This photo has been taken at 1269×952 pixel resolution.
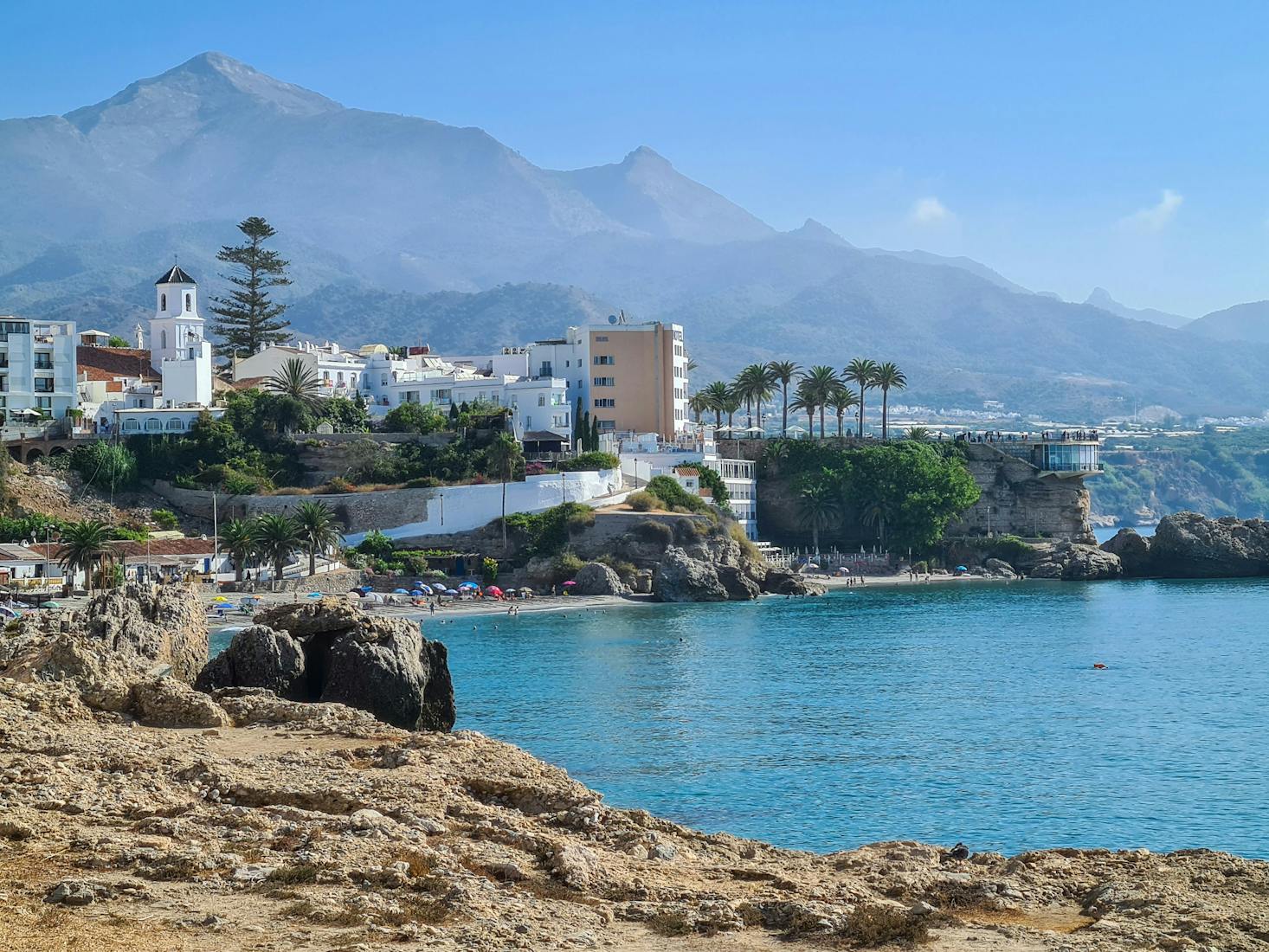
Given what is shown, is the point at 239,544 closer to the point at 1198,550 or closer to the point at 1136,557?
the point at 1136,557

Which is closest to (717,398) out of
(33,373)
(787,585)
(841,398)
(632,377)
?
(841,398)

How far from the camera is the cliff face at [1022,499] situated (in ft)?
324

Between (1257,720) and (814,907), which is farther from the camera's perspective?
(1257,720)

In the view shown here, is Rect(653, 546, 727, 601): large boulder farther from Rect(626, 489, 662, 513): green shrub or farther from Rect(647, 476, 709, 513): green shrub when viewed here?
Rect(647, 476, 709, 513): green shrub

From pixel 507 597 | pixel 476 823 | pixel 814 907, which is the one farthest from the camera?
pixel 507 597

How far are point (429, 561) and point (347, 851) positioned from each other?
58757 mm

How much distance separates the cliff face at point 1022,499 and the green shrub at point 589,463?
27337 millimetres

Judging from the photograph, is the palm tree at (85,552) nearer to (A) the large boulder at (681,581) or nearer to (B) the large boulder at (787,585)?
(A) the large boulder at (681,581)

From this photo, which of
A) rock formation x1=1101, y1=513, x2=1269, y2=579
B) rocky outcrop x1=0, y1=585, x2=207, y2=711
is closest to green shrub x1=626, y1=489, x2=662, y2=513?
rock formation x1=1101, y1=513, x2=1269, y2=579

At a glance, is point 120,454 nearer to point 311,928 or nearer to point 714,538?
point 714,538

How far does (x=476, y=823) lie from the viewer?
61.0 ft

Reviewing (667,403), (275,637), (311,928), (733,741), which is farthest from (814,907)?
(667,403)

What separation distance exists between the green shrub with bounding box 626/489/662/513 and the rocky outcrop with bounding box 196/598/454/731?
150ft

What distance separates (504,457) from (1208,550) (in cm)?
4282
